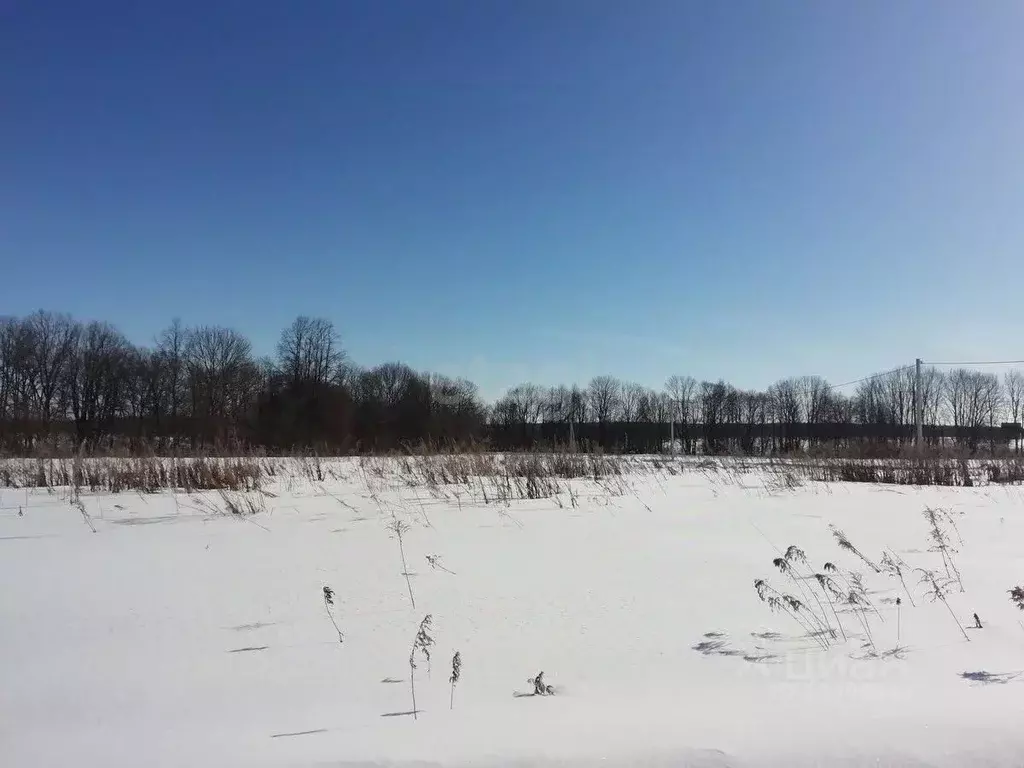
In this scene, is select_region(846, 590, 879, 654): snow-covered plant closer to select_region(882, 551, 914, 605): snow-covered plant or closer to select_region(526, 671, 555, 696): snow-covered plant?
select_region(882, 551, 914, 605): snow-covered plant

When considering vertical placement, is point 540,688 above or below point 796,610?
below

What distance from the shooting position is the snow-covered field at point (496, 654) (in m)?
2.16

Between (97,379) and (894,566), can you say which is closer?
(894,566)

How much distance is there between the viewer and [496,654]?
9.78 ft

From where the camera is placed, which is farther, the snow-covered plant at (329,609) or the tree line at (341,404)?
the tree line at (341,404)

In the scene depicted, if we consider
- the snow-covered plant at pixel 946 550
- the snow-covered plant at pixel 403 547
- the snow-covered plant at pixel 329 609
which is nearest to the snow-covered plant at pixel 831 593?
the snow-covered plant at pixel 946 550

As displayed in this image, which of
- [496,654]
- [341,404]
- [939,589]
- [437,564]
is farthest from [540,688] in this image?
[341,404]

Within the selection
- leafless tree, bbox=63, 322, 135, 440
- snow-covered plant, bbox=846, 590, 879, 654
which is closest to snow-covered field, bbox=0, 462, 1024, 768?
snow-covered plant, bbox=846, 590, 879, 654

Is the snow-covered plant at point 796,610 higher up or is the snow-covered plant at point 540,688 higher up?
the snow-covered plant at point 796,610

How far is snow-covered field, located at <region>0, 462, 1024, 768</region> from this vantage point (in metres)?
2.16

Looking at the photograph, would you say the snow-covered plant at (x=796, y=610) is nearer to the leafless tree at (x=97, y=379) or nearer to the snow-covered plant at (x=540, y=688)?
the snow-covered plant at (x=540, y=688)

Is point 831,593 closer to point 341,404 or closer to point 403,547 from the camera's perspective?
point 403,547

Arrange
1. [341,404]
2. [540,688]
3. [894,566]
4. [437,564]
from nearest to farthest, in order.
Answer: [540,688], [894,566], [437,564], [341,404]

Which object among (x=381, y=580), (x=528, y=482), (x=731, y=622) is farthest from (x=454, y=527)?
(x=731, y=622)
